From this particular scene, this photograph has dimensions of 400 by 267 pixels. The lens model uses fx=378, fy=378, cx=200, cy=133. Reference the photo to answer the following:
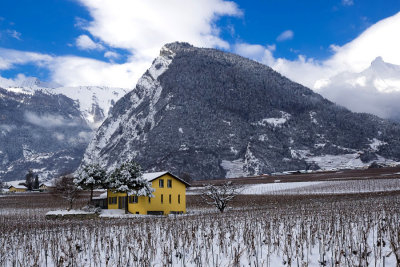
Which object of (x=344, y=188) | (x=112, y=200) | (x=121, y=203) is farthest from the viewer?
(x=344, y=188)

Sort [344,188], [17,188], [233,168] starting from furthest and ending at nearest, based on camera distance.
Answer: [233,168] < [17,188] < [344,188]

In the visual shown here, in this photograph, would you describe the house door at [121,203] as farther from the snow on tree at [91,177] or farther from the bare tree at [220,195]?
the bare tree at [220,195]

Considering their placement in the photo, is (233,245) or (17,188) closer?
(233,245)

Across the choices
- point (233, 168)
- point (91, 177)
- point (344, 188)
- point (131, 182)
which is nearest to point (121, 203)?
point (91, 177)

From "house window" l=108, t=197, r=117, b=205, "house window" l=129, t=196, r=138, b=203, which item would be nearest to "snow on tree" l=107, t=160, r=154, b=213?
"house window" l=129, t=196, r=138, b=203

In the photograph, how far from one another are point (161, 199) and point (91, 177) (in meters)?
11.4

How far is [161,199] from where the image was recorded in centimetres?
5856

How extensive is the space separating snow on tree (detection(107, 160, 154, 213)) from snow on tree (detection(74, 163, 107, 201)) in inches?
231

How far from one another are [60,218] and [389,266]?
44503 millimetres

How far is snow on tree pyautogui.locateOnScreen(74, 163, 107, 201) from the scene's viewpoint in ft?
194

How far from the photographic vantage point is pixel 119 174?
55.1 meters

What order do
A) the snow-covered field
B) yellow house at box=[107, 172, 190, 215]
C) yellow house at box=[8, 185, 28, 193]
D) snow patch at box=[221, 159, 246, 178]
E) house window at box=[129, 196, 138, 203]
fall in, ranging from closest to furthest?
yellow house at box=[107, 172, 190, 215]
house window at box=[129, 196, 138, 203]
the snow-covered field
yellow house at box=[8, 185, 28, 193]
snow patch at box=[221, 159, 246, 178]

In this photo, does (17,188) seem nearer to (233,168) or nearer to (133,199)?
(233,168)

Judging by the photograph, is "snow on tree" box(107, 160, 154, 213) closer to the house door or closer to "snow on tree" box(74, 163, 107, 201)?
"snow on tree" box(74, 163, 107, 201)
